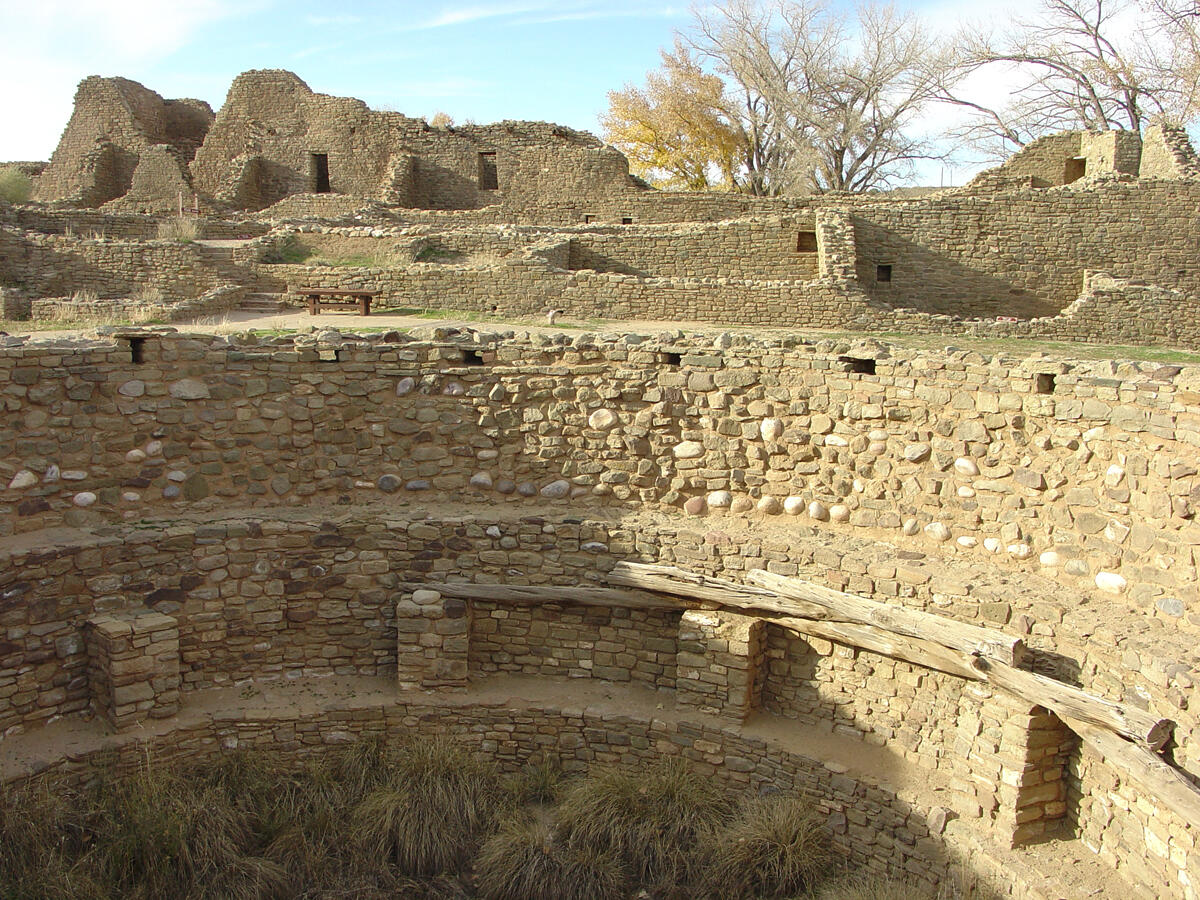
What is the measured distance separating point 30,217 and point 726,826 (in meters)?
15.9

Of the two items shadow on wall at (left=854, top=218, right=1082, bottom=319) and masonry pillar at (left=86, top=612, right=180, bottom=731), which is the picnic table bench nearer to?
masonry pillar at (left=86, top=612, right=180, bottom=731)

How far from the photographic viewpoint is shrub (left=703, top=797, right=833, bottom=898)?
19.7ft

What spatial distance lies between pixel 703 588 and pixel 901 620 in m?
1.37

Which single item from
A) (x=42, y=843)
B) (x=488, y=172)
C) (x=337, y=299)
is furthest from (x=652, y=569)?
(x=488, y=172)

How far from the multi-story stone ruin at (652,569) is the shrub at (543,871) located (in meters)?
1.00

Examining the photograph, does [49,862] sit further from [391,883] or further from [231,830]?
[391,883]

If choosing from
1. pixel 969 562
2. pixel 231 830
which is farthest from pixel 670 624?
pixel 231 830

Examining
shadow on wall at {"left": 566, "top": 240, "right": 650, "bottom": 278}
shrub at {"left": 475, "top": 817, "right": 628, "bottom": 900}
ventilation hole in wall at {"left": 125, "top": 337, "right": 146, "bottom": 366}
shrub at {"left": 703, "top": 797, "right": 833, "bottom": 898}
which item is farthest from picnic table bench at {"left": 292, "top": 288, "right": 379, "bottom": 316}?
shrub at {"left": 703, "top": 797, "right": 833, "bottom": 898}

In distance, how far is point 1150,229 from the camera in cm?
1555

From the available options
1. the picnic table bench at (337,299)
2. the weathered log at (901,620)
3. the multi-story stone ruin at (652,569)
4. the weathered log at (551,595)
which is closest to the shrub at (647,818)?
the multi-story stone ruin at (652,569)

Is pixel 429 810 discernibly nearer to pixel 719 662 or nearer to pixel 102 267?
pixel 719 662

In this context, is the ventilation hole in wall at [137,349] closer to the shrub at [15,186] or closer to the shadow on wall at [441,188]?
the shadow on wall at [441,188]

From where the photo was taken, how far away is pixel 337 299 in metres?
13.1

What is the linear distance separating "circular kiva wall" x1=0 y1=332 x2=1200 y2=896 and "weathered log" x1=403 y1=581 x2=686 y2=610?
35 millimetres
